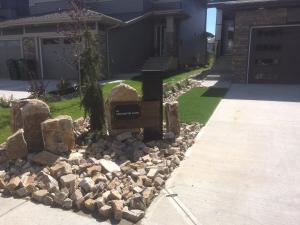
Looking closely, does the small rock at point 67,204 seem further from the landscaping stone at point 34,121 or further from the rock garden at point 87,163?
the landscaping stone at point 34,121

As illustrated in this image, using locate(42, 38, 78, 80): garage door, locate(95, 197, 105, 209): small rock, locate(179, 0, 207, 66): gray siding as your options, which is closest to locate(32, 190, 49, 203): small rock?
locate(95, 197, 105, 209): small rock

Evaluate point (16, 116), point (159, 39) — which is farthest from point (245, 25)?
point (16, 116)

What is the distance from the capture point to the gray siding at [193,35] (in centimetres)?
2058

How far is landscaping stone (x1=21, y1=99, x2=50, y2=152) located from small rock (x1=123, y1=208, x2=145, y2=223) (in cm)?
226

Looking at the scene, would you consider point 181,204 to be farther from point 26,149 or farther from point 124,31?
point 124,31

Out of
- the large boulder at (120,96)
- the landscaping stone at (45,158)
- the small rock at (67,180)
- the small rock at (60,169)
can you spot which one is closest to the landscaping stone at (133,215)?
the small rock at (67,180)

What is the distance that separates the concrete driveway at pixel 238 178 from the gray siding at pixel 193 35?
46.1 ft

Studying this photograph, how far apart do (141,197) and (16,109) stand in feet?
9.93

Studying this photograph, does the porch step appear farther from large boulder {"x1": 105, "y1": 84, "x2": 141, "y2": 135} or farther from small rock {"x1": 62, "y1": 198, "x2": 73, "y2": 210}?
small rock {"x1": 62, "y1": 198, "x2": 73, "y2": 210}

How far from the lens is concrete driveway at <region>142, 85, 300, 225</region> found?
3.39 m

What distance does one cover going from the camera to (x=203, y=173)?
4422mm

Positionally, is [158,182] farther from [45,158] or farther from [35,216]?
[45,158]

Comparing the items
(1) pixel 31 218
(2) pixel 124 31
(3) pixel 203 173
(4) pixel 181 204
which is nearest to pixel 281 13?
(2) pixel 124 31

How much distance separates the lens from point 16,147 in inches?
185
